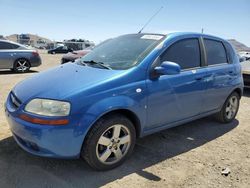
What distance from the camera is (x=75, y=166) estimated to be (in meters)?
3.44

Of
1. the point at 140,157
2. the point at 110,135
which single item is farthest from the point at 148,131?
the point at 110,135

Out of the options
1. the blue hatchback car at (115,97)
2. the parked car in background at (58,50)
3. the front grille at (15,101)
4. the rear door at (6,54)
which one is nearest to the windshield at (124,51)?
the blue hatchback car at (115,97)

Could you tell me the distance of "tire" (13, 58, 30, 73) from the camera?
36.9 feet

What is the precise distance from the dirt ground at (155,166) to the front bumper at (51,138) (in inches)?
13.4

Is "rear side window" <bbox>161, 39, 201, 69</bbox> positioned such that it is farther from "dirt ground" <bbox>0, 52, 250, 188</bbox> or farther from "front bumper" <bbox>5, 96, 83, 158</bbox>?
"front bumper" <bbox>5, 96, 83, 158</bbox>

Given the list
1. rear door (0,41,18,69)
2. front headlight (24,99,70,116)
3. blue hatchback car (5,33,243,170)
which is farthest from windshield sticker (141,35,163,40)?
rear door (0,41,18,69)

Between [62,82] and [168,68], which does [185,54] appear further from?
[62,82]

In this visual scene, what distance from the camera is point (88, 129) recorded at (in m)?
3.02

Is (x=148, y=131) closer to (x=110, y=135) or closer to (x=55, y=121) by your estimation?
(x=110, y=135)

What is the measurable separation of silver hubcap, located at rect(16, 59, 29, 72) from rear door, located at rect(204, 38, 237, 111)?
8.66 metres

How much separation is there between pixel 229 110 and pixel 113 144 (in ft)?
9.83

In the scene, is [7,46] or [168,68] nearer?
[168,68]

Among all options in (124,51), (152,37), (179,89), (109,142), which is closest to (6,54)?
(124,51)

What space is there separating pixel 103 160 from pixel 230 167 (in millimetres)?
1707
